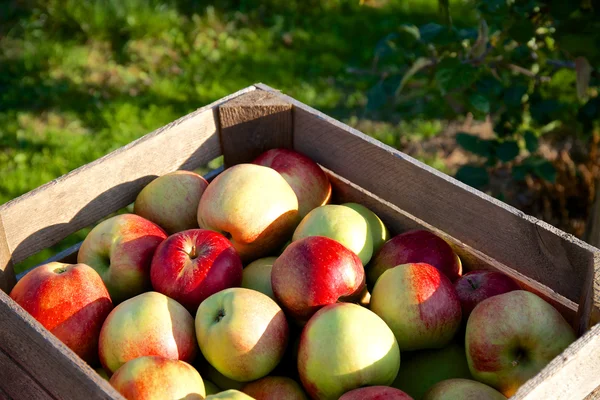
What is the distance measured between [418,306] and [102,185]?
0.86 m

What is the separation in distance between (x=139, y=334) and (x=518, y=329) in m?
0.75

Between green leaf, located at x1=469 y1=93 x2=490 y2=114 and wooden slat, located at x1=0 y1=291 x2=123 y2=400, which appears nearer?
wooden slat, located at x1=0 y1=291 x2=123 y2=400

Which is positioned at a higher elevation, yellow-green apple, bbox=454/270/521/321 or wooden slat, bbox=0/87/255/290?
wooden slat, bbox=0/87/255/290

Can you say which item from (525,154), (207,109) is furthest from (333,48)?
(207,109)

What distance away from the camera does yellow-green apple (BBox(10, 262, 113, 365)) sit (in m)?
1.53

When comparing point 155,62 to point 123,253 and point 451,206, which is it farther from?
point 451,206

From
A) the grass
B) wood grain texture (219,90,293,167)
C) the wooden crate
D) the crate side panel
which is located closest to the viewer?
the wooden crate

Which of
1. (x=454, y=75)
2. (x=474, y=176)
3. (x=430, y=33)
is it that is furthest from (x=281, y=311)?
(x=474, y=176)

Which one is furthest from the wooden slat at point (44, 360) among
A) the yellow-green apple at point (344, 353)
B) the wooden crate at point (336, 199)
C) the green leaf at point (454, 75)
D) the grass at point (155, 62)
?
the grass at point (155, 62)

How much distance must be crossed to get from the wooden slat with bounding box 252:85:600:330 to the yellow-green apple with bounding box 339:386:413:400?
0.42 metres

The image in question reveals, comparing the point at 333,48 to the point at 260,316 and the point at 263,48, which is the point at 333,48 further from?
the point at 260,316

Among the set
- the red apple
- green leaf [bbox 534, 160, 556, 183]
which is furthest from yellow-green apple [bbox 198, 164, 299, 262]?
green leaf [bbox 534, 160, 556, 183]

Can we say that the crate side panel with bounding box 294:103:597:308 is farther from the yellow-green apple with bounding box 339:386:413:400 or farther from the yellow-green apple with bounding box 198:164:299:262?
the yellow-green apple with bounding box 339:386:413:400

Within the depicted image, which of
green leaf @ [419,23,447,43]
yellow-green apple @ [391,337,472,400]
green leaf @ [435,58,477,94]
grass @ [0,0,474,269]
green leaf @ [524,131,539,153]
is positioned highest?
green leaf @ [419,23,447,43]
